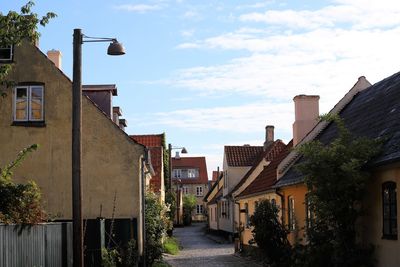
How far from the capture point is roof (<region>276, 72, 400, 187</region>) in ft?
45.2

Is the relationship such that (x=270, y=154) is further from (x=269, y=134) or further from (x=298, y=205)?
(x=298, y=205)

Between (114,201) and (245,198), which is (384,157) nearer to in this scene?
(114,201)

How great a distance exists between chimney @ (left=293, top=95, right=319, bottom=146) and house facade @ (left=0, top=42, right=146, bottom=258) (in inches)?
328

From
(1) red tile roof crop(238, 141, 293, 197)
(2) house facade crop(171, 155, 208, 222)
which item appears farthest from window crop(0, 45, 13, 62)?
(2) house facade crop(171, 155, 208, 222)

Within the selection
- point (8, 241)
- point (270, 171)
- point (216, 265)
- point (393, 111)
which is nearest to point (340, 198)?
point (393, 111)

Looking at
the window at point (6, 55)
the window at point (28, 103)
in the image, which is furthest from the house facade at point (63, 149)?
the window at point (6, 55)

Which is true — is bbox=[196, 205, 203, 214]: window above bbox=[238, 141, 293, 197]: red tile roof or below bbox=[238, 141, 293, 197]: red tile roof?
below

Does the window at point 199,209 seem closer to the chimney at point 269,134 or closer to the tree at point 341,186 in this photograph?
the chimney at point 269,134

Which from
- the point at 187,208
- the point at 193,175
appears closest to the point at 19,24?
the point at 187,208

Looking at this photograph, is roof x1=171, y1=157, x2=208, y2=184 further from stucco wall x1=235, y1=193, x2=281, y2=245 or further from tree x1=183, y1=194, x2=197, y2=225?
stucco wall x1=235, y1=193, x2=281, y2=245

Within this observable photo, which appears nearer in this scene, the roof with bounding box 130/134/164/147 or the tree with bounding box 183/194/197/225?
the roof with bounding box 130/134/164/147

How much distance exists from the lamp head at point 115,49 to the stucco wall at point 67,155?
7262 millimetres

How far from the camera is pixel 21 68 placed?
21141 mm

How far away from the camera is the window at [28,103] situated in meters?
21.2
